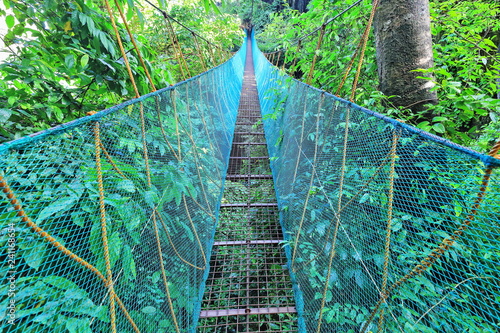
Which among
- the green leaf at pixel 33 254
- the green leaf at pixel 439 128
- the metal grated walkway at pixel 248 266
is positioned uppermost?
the green leaf at pixel 439 128

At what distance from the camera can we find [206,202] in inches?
61.9

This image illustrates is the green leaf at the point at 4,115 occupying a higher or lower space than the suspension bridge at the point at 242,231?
higher

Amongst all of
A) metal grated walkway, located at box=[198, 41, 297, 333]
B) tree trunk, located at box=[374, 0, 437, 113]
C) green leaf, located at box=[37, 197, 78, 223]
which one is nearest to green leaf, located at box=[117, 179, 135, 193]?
green leaf, located at box=[37, 197, 78, 223]

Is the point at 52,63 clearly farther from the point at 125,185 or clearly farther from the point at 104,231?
the point at 104,231

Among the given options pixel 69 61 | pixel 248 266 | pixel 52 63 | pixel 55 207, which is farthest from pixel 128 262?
pixel 248 266

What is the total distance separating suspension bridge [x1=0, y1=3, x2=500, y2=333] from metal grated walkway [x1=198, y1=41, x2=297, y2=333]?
0.5 inches

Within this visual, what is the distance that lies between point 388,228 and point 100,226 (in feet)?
2.61

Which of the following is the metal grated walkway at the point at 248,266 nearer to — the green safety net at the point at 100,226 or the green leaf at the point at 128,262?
the green safety net at the point at 100,226

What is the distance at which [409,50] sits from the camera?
3.63 ft

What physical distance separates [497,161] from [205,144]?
1504mm

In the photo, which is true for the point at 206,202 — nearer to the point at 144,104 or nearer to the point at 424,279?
the point at 144,104

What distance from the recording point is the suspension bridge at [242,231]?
1.55ft

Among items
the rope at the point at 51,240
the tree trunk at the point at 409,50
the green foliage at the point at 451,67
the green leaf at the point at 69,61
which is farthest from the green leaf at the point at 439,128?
the green leaf at the point at 69,61

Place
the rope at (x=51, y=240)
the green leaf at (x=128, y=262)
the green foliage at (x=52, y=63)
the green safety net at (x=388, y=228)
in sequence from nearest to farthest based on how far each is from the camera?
the rope at (x=51, y=240), the green safety net at (x=388, y=228), the green leaf at (x=128, y=262), the green foliage at (x=52, y=63)
